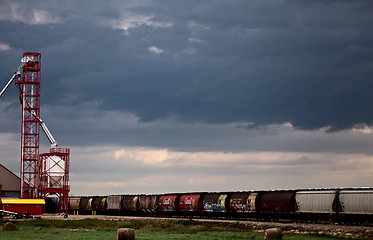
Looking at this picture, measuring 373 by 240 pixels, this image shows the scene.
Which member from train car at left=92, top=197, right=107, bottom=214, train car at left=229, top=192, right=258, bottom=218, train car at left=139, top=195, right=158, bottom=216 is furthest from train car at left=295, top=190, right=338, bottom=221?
train car at left=92, top=197, right=107, bottom=214

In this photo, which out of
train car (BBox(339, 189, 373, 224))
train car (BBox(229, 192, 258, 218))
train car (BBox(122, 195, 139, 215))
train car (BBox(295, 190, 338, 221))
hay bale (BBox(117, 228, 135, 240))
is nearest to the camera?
hay bale (BBox(117, 228, 135, 240))

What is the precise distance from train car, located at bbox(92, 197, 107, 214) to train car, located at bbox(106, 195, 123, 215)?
139 cm

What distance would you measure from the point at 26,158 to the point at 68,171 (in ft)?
25.1

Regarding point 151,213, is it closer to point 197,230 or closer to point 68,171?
point 68,171

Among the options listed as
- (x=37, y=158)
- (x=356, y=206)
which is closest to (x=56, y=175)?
(x=37, y=158)

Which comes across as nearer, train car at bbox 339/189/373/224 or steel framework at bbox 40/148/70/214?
train car at bbox 339/189/373/224

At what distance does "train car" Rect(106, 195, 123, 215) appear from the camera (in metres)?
89.8

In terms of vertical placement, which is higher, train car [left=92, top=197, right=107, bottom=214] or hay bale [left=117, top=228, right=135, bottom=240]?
train car [left=92, top=197, right=107, bottom=214]

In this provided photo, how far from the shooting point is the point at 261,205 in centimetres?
5766

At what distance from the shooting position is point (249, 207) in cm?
5972

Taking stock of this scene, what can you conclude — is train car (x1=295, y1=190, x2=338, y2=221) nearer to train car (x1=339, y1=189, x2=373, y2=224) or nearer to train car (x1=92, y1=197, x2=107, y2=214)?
train car (x1=339, y1=189, x2=373, y2=224)

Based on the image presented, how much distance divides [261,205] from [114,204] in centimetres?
3930

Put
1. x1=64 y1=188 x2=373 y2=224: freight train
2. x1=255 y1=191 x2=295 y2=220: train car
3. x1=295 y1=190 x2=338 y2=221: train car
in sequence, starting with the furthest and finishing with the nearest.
Answer: x1=255 y1=191 x2=295 y2=220: train car, x1=295 y1=190 x2=338 y2=221: train car, x1=64 y1=188 x2=373 y2=224: freight train

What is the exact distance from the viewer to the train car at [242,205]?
59.5m
